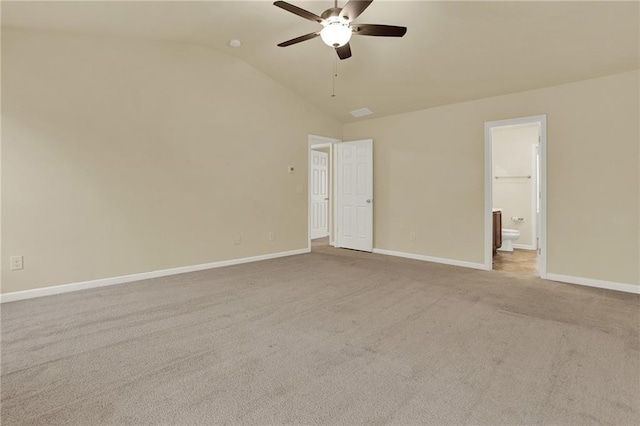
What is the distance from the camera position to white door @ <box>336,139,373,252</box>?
5.90 m

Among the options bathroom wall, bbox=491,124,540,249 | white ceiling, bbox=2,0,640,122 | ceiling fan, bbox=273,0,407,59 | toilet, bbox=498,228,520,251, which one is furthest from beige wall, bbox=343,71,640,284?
ceiling fan, bbox=273,0,407,59

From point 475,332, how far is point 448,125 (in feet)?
11.1

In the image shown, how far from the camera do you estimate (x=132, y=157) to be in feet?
12.9

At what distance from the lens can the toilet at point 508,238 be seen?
6.06 m

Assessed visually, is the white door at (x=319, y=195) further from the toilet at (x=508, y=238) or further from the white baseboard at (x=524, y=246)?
the white baseboard at (x=524, y=246)

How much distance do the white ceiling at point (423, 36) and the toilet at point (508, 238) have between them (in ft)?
9.39

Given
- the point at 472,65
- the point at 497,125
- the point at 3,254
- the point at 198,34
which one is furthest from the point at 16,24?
the point at 497,125

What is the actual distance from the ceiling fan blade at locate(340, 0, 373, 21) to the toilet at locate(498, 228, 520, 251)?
520 cm

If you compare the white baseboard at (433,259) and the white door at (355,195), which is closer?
the white baseboard at (433,259)

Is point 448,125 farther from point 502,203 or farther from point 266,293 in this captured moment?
point 266,293

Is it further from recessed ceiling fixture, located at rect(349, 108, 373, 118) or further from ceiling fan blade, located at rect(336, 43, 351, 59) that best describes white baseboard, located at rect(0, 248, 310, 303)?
ceiling fan blade, located at rect(336, 43, 351, 59)

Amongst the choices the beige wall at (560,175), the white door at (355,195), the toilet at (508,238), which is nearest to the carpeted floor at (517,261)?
the toilet at (508,238)

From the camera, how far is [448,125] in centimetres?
493

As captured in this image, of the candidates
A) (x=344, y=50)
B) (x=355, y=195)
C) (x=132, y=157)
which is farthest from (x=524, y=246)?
(x=132, y=157)
